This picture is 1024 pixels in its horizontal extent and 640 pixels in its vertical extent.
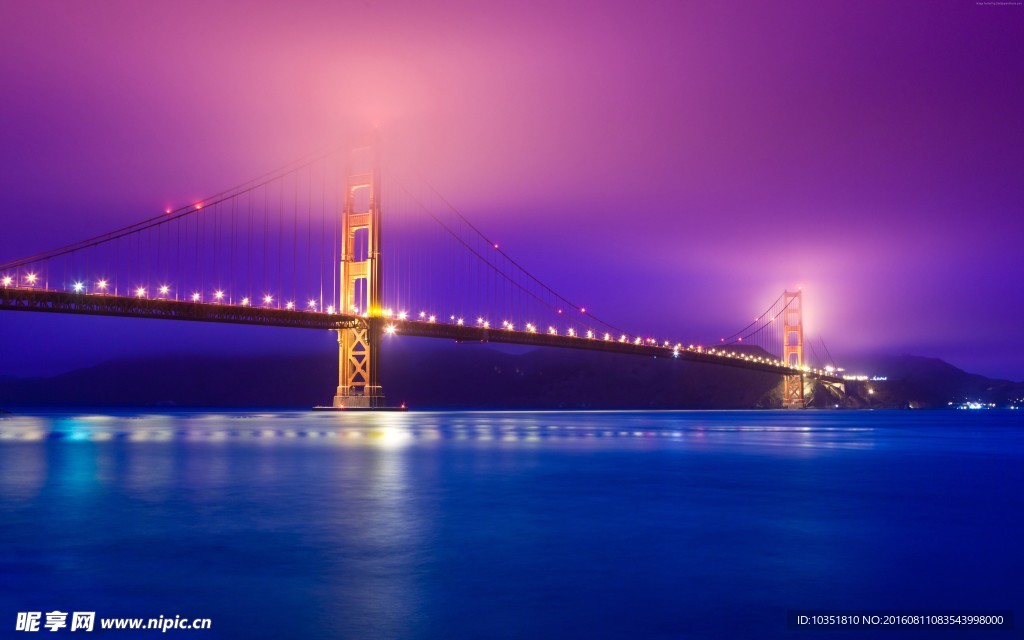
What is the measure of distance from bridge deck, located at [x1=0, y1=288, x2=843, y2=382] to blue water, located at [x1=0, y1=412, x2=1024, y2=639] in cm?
4210

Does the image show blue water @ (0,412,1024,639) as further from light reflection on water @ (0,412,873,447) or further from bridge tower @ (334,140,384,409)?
bridge tower @ (334,140,384,409)

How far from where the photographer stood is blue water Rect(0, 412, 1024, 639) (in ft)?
16.7

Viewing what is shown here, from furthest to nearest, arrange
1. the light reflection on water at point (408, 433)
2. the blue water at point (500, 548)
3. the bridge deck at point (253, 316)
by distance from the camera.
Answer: the bridge deck at point (253, 316) → the light reflection on water at point (408, 433) → the blue water at point (500, 548)

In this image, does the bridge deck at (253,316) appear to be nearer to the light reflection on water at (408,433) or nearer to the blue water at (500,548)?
the light reflection on water at (408,433)

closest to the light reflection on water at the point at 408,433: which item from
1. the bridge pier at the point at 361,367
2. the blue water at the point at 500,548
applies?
the blue water at the point at 500,548

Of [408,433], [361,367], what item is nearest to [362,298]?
[361,367]

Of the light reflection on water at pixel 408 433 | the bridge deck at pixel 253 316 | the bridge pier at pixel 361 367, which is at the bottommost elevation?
the light reflection on water at pixel 408 433

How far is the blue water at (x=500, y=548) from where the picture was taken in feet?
16.7

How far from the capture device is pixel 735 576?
6.11 metres

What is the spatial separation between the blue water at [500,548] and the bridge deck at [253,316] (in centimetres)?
4210

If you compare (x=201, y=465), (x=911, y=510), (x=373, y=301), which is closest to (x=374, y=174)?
(x=373, y=301)

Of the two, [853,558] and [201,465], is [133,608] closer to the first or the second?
[853,558]

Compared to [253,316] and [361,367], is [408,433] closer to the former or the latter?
[253,316]

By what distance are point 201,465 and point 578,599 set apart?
12109 mm
